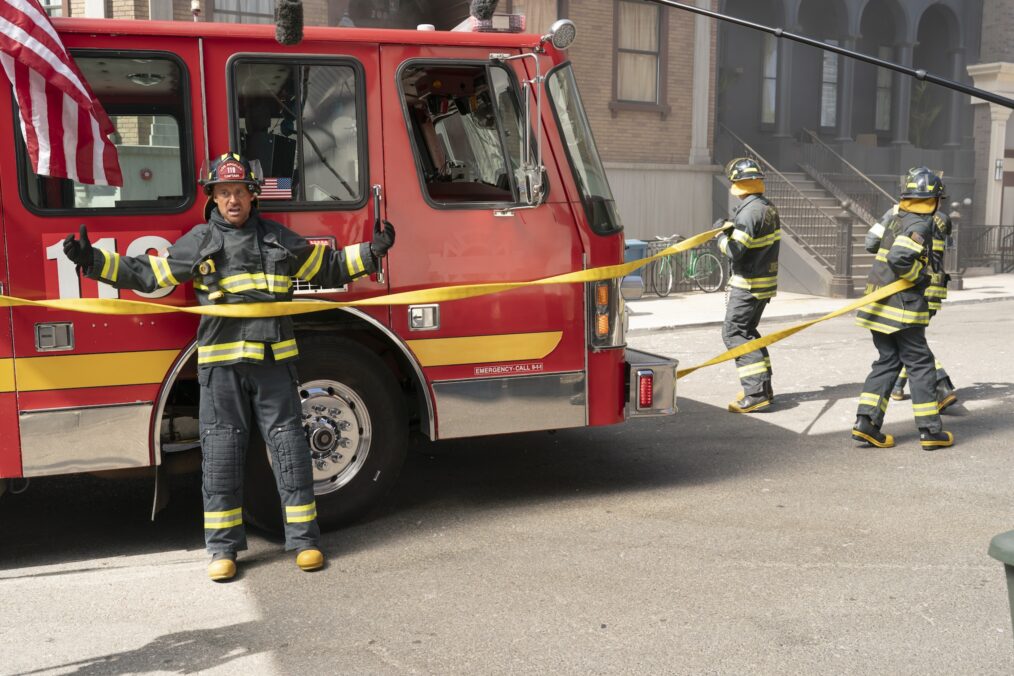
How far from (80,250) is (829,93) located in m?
21.9

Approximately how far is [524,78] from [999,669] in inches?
136

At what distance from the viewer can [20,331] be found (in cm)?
470

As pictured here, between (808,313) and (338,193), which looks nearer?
(338,193)

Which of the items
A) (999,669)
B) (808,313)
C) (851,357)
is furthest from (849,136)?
(999,669)

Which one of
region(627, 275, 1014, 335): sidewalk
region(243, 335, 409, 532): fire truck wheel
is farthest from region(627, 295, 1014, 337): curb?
region(243, 335, 409, 532): fire truck wheel

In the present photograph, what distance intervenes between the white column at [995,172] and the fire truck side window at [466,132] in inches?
883

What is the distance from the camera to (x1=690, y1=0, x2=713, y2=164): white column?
20031 millimetres

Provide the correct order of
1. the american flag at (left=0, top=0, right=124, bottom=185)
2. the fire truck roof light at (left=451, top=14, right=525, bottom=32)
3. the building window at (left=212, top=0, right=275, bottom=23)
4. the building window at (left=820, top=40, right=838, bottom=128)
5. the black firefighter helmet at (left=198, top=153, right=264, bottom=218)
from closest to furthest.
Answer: the american flag at (left=0, top=0, right=124, bottom=185)
the black firefighter helmet at (left=198, top=153, right=264, bottom=218)
the fire truck roof light at (left=451, top=14, right=525, bottom=32)
the building window at (left=212, top=0, right=275, bottom=23)
the building window at (left=820, top=40, right=838, bottom=128)

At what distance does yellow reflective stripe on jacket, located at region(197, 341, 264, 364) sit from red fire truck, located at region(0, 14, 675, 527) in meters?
0.23

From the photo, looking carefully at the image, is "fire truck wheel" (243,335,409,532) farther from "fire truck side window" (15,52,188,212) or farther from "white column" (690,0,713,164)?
"white column" (690,0,713,164)

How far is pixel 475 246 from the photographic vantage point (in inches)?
212

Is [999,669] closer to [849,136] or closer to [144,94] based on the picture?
[144,94]

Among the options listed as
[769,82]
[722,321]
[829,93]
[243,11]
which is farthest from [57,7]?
[829,93]

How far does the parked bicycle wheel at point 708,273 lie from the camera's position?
17.9 metres
